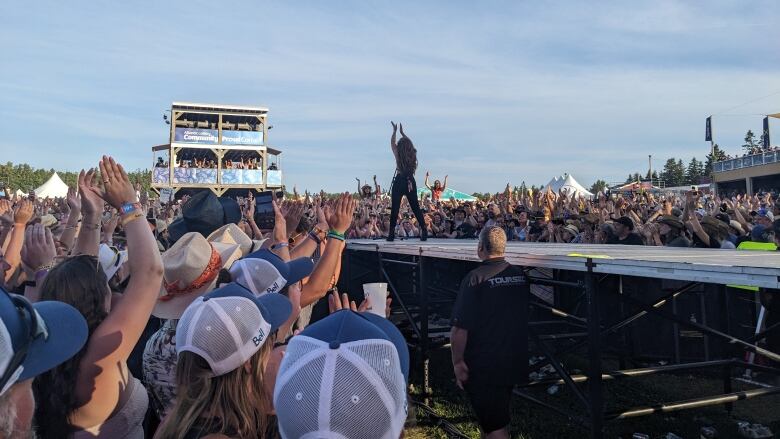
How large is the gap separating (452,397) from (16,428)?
5.84 meters

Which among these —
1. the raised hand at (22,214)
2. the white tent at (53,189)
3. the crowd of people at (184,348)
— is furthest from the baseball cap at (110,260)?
the white tent at (53,189)

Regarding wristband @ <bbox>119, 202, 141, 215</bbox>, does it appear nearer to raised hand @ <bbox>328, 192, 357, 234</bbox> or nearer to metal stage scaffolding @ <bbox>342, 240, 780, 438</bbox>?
raised hand @ <bbox>328, 192, 357, 234</bbox>

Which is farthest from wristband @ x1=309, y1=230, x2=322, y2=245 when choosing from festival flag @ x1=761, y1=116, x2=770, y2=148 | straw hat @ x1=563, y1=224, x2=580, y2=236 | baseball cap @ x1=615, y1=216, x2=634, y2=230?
festival flag @ x1=761, y1=116, x2=770, y2=148

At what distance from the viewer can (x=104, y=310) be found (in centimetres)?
234

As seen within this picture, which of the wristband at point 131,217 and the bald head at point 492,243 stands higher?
the wristband at point 131,217

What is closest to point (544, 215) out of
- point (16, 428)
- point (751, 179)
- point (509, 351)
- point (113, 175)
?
point (509, 351)

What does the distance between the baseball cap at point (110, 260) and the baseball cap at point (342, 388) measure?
2.53m

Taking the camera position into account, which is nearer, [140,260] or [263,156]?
[140,260]

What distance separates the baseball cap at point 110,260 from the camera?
3.53 m

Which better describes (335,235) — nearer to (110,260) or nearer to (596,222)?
(110,260)

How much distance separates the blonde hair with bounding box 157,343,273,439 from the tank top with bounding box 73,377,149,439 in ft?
1.99

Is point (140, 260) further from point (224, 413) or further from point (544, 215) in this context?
point (544, 215)

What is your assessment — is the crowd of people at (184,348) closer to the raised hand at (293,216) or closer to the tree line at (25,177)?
the raised hand at (293,216)

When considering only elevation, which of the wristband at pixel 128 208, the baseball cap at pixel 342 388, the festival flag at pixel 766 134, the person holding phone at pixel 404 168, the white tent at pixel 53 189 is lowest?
the baseball cap at pixel 342 388
